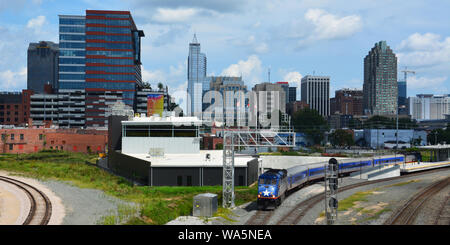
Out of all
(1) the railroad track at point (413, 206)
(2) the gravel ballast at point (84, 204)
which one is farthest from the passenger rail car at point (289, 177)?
(2) the gravel ballast at point (84, 204)

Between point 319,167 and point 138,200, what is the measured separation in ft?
86.5

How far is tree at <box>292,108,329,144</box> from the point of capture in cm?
16500

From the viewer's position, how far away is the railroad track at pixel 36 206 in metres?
33.2

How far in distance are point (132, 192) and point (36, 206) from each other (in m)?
Answer: 12.2

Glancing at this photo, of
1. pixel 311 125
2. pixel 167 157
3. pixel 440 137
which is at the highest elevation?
pixel 311 125

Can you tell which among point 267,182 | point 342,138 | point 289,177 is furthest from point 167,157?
point 342,138

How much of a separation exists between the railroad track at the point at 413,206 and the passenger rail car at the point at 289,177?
33.4ft

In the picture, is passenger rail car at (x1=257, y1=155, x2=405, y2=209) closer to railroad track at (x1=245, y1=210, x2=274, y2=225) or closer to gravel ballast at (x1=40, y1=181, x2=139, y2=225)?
railroad track at (x1=245, y1=210, x2=274, y2=225)

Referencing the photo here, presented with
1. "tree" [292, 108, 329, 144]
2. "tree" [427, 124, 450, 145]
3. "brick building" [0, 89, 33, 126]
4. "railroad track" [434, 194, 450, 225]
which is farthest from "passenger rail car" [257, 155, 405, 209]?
"brick building" [0, 89, 33, 126]

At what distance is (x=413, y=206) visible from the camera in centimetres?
3825

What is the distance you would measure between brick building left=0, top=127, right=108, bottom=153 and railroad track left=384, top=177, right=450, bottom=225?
289ft

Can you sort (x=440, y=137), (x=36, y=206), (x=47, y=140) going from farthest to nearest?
(x=440, y=137) < (x=47, y=140) < (x=36, y=206)

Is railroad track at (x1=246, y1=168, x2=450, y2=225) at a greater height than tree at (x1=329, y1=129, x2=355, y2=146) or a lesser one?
lesser

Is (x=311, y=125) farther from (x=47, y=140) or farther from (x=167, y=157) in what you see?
(x=167, y=157)
